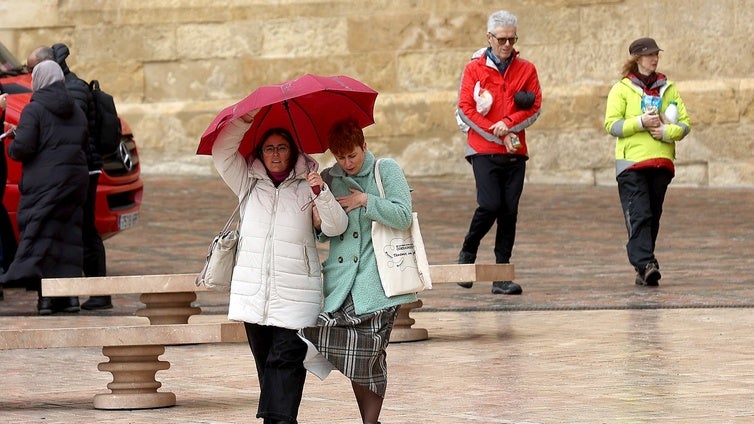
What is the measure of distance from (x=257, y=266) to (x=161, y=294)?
317 centimetres

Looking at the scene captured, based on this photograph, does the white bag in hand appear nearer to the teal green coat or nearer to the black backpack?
the black backpack

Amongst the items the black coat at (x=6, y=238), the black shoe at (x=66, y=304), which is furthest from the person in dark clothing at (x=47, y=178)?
the black coat at (x=6, y=238)

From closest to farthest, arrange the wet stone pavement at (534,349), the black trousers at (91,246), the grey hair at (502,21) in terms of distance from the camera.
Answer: the wet stone pavement at (534,349)
the grey hair at (502,21)
the black trousers at (91,246)

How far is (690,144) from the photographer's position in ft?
65.7

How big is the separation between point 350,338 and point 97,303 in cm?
569

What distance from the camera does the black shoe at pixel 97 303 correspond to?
11777 mm

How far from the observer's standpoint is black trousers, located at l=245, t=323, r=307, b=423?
6.45m

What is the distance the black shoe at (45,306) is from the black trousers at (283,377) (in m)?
5.29

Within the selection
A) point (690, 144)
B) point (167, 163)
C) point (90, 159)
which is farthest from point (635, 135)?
point (167, 163)

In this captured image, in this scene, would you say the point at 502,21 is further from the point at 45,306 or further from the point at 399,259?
the point at 399,259

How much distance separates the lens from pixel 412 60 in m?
21.3

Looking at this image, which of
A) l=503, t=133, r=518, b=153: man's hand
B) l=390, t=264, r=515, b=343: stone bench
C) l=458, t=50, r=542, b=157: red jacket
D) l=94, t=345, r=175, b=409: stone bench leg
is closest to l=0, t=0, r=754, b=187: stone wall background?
l=458, t=50, r=542, b=157: red jacket

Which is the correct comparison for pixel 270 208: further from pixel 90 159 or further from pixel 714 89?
pixel 714 89

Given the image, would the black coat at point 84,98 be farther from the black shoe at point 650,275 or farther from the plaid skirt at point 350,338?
the plaid skirt at point 350,338
